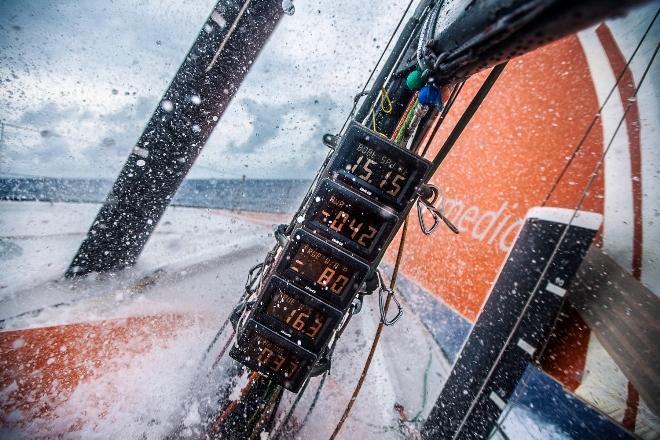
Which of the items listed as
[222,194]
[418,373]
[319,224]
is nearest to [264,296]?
[319,224]

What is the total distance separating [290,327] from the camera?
2.43 metres

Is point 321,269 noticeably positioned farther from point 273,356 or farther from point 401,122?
point 401,122

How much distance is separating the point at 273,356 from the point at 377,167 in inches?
73.0

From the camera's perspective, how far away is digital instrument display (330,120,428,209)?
6.98 ft

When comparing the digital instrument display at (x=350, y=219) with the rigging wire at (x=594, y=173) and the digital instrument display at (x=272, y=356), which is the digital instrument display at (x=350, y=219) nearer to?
the digital instrument display at (x=272, y=356)

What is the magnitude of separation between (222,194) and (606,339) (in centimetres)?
4307

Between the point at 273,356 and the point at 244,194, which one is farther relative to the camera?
the point at 244,194

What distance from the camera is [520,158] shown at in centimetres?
505

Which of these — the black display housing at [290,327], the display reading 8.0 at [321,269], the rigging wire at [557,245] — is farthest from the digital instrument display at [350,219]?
the rigging wire at [557,245]

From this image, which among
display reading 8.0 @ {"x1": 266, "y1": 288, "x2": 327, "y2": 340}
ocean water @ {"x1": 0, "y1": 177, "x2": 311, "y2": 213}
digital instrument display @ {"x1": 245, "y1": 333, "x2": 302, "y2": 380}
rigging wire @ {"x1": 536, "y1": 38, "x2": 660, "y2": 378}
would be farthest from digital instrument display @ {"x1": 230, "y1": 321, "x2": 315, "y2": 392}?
ocean water @ {"x1": 0, "y1": 177, "x2": 311, "y2": 213}

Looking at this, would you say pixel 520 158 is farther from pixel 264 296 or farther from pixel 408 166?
pixel 264 296

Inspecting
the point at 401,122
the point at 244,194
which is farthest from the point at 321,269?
the point at 244,194

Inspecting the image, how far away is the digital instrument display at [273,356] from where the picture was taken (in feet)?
7.98

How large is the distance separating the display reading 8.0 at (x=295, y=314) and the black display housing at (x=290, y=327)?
0.7 inches
